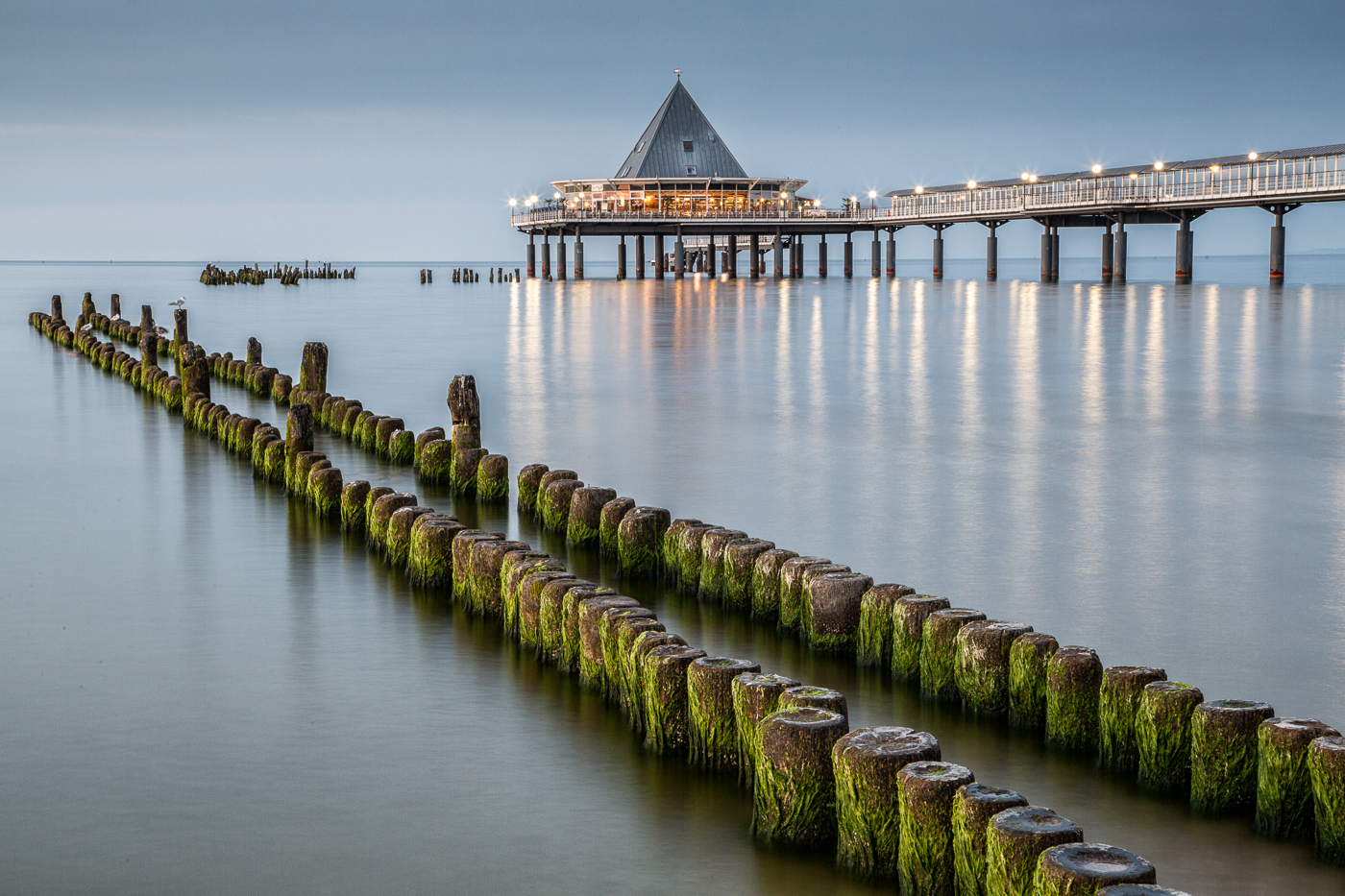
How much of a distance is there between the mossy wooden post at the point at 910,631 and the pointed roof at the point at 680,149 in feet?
292

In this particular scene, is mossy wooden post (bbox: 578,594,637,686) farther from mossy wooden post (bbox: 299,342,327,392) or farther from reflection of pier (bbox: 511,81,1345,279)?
reflection of pier (bbox: 511,81,1345,279)

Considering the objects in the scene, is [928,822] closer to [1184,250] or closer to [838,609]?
[838,609]

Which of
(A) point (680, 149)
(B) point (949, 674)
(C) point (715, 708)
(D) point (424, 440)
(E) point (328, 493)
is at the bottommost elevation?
(B) point (949, 674)

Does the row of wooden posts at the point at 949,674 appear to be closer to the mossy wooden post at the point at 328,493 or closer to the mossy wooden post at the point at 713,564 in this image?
the mossy wooden post at the point at 713,564

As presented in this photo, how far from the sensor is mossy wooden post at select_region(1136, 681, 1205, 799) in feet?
22.8

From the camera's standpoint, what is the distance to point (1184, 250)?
6756 cm

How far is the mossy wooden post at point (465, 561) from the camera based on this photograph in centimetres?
1047

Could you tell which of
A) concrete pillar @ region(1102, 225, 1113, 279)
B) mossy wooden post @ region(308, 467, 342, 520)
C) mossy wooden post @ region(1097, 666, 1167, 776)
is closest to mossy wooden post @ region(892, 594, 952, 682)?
mossy wooden post @ region(1097, 666, 1167, 776)

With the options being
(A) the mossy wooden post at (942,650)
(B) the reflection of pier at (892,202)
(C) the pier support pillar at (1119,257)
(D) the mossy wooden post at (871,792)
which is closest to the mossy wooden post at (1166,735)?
(A) the mossy wooden post at (942,650)

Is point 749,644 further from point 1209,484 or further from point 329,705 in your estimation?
point 1209,484

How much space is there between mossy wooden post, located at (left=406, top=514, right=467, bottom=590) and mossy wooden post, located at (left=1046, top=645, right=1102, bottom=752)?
5195 mm

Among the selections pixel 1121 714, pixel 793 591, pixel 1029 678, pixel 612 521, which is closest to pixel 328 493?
pixel 612 521

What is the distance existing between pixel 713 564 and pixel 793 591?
963 mm

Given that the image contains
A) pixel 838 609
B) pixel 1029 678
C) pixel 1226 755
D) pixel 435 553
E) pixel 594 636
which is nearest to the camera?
pixel 1226 755
